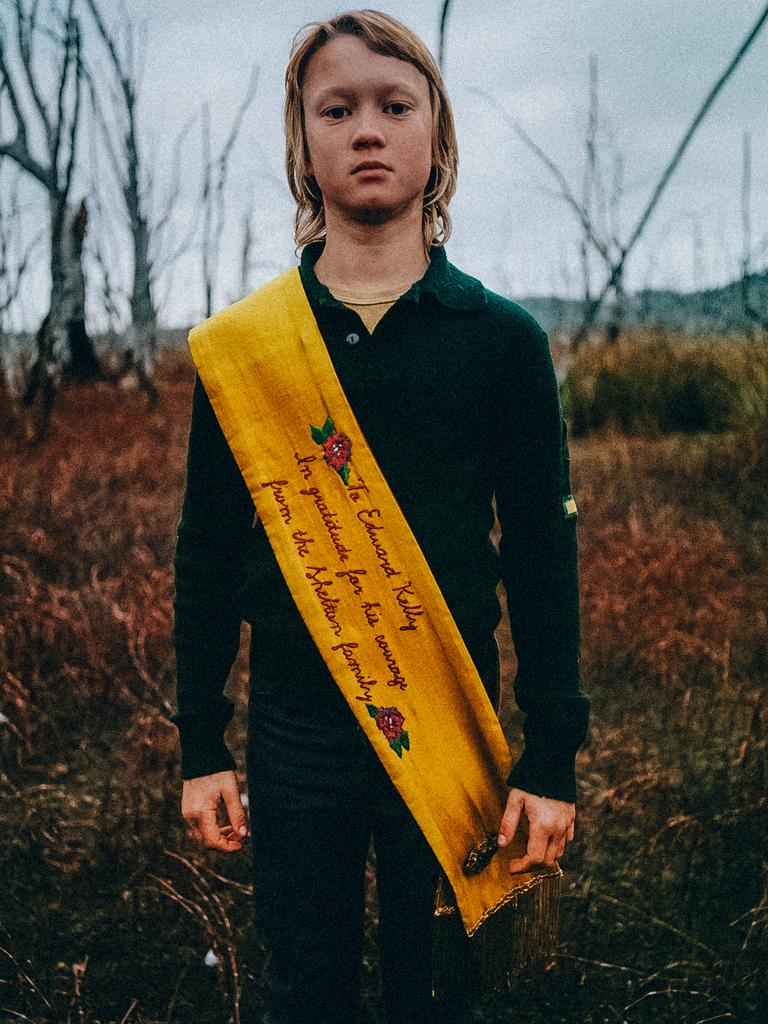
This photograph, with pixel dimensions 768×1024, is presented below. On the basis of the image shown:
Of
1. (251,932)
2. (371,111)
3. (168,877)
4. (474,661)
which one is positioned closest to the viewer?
(371,111)

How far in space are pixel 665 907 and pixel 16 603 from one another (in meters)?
2.93

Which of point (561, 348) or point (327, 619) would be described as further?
point (561, 348)

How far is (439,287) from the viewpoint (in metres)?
1.21

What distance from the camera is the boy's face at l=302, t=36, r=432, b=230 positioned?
1.17 meters

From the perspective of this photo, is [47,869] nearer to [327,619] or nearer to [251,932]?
[251,932]

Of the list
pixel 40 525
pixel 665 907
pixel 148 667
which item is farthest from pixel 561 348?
pixel 665 907

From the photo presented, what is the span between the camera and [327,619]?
48.9 inches

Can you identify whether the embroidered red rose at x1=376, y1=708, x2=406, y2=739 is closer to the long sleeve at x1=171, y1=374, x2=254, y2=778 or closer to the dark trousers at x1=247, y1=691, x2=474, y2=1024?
the dark trousers at x1=247, y1=691, x2=474, y2=1024

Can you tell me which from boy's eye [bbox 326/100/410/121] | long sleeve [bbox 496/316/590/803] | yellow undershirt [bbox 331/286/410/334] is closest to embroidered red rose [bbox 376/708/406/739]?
long sleeve [bbox 496/316/590/803]

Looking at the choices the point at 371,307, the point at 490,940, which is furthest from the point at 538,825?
the point at 371,307

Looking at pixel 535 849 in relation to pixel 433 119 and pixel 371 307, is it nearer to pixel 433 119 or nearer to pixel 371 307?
pixel 371 307

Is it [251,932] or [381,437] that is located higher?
[381,437]

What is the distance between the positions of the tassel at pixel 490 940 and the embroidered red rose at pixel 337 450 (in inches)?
27.4

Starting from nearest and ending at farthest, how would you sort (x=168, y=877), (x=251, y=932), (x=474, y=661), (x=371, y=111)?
(x=371, y=111), (x=474, y=661), (x=251, y=932), (x=168, y=877)
